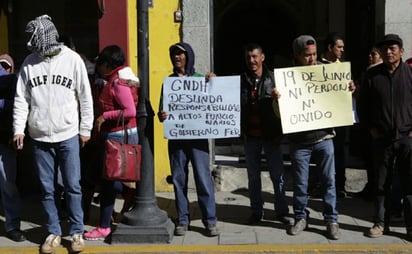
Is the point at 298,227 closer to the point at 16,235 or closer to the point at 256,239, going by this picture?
the point at 256,239

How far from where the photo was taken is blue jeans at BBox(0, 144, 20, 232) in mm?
6242

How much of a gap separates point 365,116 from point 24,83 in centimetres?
332

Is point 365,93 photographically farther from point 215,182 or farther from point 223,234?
point 215,182

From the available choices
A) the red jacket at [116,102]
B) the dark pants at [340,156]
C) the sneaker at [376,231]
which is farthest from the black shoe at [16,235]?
the dark pants at [340,156]

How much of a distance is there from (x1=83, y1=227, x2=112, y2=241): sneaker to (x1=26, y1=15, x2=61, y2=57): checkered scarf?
6.01 ft

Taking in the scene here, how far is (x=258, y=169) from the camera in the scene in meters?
6.59

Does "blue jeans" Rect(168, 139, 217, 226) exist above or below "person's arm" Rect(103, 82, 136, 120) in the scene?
below

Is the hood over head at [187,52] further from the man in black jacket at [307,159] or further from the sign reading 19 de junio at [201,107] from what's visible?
the man in black jacket at [307,159]

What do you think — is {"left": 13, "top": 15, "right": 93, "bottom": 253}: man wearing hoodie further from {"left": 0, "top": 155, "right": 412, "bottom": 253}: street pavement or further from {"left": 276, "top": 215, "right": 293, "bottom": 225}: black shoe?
{"left": 276, "top": 215, "right": 293, "bottom": 225}: black shoe

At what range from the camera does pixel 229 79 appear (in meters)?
6.20

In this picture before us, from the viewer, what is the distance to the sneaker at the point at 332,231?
6095mm

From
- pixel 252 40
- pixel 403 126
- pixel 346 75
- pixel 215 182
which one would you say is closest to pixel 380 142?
pixel 403 126

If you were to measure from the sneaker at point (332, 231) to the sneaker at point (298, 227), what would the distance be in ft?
0.87

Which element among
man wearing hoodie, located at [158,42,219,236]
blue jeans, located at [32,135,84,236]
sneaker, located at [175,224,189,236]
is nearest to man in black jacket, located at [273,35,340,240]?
man wearing hoodie, located at [158,42,219,236]
